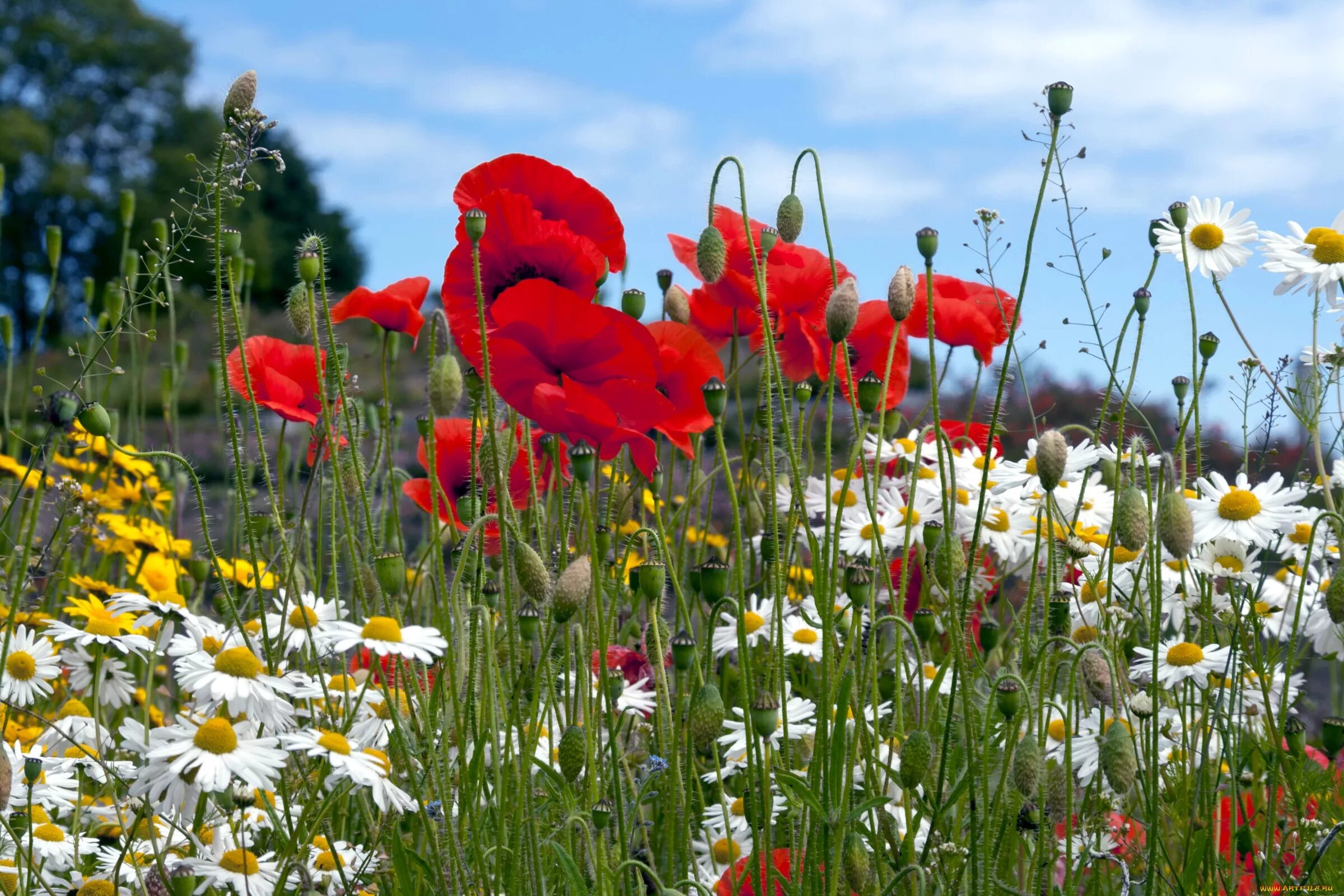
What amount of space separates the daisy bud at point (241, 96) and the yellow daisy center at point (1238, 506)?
1548 mm

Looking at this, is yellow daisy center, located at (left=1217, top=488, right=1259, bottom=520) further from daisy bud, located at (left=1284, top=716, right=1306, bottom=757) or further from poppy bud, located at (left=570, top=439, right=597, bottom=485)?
poppy bud, located at (left=570, top=439, right=597, bottom=485)

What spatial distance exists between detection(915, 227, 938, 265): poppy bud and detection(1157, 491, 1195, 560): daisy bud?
0.46 m

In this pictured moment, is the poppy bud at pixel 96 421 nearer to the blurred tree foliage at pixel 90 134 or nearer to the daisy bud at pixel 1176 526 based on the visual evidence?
the daisy bud at pixel 1176 526

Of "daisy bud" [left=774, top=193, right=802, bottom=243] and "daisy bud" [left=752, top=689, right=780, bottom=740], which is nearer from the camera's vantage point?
"daisy bud" [left=752, top=689, right=780, bottom=740]

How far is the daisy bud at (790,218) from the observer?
6.08 feet

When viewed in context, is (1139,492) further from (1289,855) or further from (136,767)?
(136,767)

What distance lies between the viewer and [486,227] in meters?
1.80

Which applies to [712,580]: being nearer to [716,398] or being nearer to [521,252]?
[716,398]

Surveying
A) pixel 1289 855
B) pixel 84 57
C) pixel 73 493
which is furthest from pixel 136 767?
pixel 84 57

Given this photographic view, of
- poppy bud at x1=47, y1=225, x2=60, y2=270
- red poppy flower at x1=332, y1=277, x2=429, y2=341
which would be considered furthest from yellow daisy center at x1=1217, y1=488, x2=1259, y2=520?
poppy bud at x1=47, y1=225, x2=60, y2=270

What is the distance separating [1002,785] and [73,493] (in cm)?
179

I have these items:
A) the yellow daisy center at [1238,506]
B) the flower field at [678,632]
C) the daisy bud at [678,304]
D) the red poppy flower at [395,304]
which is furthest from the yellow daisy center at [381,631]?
the yellow daisy center at [1238,506]

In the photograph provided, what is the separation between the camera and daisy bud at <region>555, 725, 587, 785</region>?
160 cm

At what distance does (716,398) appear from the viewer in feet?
5.69
